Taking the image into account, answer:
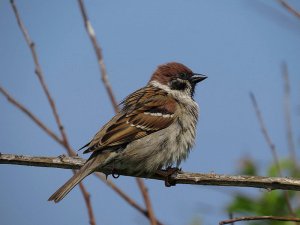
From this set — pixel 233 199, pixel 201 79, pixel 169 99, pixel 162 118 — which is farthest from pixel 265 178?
pixel 201 79

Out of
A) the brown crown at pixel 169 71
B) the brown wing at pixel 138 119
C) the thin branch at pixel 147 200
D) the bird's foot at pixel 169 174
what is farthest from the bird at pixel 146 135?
the thin branch at pixel 147 200

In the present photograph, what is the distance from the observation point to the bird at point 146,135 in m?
4.07

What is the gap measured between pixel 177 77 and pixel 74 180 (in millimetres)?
2135

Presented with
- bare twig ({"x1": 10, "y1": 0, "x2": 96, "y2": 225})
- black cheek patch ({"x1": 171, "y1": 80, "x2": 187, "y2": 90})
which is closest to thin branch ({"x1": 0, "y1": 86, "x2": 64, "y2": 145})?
bare twig ({"x1": 10, "y1": 0, "x2": 96, "y2": 225})

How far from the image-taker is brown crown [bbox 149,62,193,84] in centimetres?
539

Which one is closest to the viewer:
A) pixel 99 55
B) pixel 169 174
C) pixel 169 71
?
pixel 99 55

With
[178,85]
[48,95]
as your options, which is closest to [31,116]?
[48,95]

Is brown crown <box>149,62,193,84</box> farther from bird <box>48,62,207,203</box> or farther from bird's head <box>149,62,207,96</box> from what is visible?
bird <box>48,62,207,203</box>

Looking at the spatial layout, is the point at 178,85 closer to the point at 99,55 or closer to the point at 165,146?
the point at 165,146

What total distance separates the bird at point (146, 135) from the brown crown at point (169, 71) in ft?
0.76

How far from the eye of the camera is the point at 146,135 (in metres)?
4.43

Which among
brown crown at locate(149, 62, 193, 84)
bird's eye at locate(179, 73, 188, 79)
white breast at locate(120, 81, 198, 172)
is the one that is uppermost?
brown crown at locate(149, 62, 193, 84)

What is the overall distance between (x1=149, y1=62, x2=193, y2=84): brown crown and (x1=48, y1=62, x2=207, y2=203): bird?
23 centimetres

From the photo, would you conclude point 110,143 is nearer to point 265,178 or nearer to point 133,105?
point 133,105
